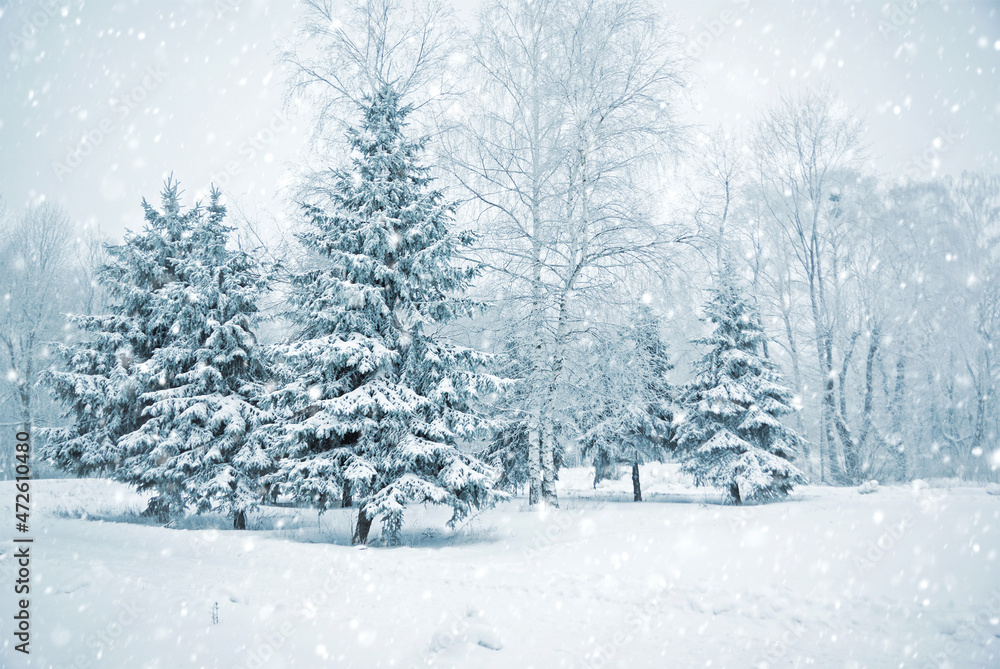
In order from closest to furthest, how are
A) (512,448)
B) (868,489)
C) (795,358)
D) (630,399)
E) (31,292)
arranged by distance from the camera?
(630,399), (868,489), (512,448), (795,358), (31,292)

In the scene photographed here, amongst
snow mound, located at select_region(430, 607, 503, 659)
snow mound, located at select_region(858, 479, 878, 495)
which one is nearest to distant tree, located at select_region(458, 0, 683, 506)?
snow mound, located at select_region(430, 607, 503, 659)

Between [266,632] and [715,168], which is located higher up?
[715,168]

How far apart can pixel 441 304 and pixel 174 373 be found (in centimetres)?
785

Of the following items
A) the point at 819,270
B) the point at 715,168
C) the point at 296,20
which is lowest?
the point at 819,270

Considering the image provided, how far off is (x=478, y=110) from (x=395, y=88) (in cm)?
240

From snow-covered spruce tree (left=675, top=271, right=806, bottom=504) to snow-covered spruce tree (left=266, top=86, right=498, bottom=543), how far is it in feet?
30.4

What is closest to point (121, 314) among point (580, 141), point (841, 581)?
point (580, 141)

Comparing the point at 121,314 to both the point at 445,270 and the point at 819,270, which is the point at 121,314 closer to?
the point at 445,270

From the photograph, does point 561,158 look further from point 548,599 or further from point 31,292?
point 31,292

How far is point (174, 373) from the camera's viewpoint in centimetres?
1355

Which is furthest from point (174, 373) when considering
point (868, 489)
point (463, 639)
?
point (868, 489)

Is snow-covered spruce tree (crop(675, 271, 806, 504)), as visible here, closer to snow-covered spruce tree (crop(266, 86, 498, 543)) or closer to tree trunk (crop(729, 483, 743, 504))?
tree trunk (crop(729, 483, 743, 504))

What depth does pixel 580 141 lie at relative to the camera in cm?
1310

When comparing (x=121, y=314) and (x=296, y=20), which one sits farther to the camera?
(x=121, y=314)
